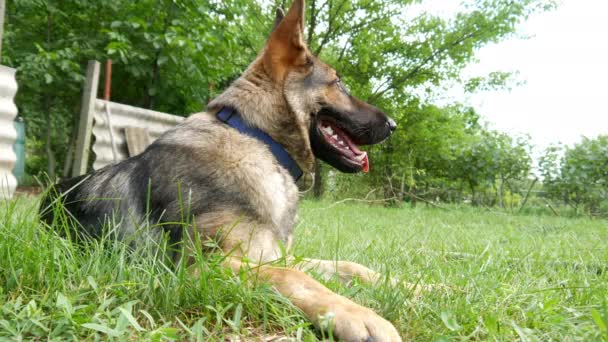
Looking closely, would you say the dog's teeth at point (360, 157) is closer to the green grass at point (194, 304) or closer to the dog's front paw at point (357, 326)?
the green grass at point (194, 304)

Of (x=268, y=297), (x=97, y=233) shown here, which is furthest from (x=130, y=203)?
(x=268, y=297)

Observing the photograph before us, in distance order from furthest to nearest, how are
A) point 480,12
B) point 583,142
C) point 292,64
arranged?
point 480,12
point 583,142
point 292,64

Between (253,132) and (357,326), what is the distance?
58.3 inches

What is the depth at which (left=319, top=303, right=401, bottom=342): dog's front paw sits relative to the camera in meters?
1.35

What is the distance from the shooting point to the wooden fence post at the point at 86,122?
20.2 feet

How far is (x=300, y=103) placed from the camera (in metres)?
2.78

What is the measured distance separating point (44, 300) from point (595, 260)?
3.39m

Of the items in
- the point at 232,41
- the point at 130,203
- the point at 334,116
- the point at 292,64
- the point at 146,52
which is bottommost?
the point at 130,203

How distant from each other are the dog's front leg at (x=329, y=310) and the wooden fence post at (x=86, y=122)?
5.38 metres

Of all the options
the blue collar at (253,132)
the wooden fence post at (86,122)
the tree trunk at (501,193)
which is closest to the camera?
the blue collar at (253,132)

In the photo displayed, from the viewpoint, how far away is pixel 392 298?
5.38 feet

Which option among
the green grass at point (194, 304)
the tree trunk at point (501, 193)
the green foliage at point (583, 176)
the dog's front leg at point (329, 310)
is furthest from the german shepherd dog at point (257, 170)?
the tree trunk at point (501, 193)

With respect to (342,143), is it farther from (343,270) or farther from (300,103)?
(343,270)

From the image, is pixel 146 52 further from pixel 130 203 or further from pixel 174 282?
pixel 174 282
